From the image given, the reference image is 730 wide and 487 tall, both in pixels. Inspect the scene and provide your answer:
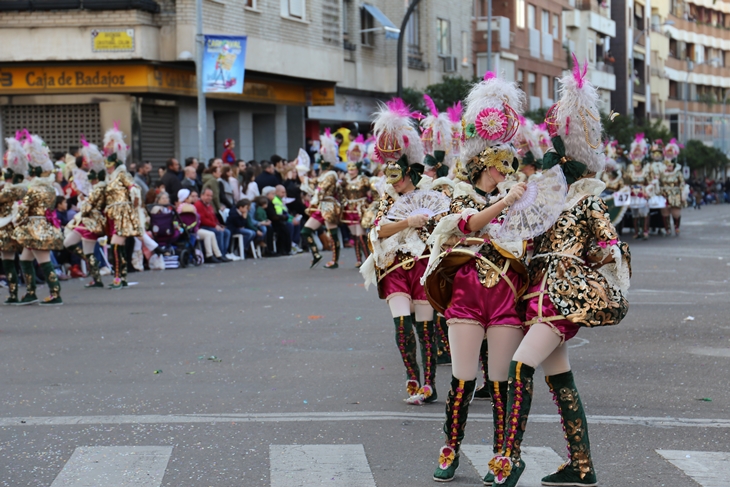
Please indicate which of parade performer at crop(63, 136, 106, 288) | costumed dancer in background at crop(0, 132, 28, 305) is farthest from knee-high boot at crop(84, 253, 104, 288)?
costumed dancer in background at crop(0, 132, 28, 305)

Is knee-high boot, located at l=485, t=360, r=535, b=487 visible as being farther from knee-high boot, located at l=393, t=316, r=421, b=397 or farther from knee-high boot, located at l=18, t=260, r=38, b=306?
knee-high boot, located at l=18, t=260, r=38, b=306

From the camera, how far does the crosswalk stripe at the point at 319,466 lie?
241 inches

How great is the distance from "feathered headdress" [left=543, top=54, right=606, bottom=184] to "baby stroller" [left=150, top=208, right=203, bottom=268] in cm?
1442

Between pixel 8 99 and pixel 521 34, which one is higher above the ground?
pixel 521 34

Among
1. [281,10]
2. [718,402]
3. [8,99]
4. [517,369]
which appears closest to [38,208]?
[718,402]

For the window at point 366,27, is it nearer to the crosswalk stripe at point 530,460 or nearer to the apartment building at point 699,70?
the crosswalk stripe at point 530,460

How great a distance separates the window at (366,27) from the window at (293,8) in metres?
5.50

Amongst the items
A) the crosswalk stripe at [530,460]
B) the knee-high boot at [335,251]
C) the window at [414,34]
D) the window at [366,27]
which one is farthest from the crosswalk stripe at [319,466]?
the window at [414,34]

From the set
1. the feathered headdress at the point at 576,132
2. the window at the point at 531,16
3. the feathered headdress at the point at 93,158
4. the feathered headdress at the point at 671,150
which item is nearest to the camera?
the feathered headdress at the point at 576,132

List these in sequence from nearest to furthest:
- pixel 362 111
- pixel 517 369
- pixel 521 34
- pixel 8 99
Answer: pixel 517 369, pixel 8 99, pixel 362 111, pixel 521 34

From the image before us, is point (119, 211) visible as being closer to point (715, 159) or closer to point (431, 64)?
point (431, 64)

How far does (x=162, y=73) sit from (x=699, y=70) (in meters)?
73.0

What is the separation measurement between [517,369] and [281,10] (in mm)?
28180

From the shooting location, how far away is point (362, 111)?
3997 centimetres
